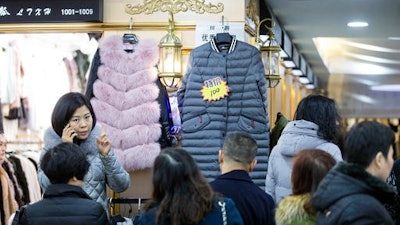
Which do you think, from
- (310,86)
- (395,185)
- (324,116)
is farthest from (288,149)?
(310,86)

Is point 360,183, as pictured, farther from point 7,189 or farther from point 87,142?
point 7,189

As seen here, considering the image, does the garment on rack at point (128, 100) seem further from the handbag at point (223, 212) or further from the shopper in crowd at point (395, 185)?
the handbag at point (223, 212)

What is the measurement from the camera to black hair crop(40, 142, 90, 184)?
3689 millimetres

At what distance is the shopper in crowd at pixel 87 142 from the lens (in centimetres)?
465

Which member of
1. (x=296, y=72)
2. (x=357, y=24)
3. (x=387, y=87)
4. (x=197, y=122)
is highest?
(x=357, y=24)

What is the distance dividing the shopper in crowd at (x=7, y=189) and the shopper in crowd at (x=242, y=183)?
2781 mm

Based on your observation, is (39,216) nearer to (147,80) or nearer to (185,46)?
(147,80)

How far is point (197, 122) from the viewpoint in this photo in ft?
20.2

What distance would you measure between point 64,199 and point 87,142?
3.64 ft

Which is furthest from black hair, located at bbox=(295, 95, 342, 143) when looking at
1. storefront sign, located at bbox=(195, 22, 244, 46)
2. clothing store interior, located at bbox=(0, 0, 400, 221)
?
storefront sign, located at bbox=(195, 22, 244, 46)

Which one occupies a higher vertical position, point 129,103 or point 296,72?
point 296,72

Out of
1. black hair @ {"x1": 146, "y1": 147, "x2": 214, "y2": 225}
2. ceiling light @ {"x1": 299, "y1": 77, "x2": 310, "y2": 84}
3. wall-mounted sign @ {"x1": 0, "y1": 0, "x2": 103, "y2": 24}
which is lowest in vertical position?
black hair @ {"x1": 146, "y1": 147, "x2": 214, "y2": 225}

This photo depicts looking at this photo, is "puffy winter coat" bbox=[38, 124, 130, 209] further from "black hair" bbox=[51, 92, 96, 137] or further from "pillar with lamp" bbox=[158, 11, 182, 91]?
"pillar with lamp" bbox=[158, 11, 182, 91]

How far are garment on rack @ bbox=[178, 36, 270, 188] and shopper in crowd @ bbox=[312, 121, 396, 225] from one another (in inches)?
114
